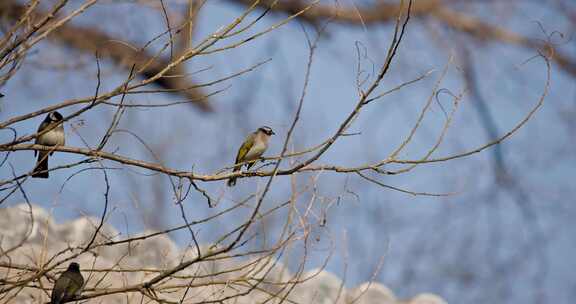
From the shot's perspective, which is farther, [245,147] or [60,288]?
[245,147]

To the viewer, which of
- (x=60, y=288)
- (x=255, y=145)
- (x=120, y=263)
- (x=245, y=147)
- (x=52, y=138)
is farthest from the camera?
(x=245, y=147)

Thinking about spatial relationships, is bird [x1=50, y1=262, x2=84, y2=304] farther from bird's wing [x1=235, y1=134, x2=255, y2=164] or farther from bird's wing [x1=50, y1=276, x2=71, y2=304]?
bird's wing [x1=235, y1=134, x2=255, y2=164]

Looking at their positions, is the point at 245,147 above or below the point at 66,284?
above

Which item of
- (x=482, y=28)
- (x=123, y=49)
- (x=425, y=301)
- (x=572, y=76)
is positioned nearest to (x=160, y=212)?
(x=123, y=49)

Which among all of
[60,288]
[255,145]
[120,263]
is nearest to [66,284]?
[60,288]

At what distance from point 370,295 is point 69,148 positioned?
2876mm

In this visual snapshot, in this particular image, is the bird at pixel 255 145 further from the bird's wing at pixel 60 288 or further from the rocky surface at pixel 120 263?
the bird's wing at pixel 60 288

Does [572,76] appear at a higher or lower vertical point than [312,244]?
higher

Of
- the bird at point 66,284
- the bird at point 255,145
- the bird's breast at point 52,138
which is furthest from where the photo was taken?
the bird at point 255,145

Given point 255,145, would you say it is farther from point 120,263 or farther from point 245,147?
point 120,263

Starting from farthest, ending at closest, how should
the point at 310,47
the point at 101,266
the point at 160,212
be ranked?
1. the point at 160,212
2. the point at 101,266
3. the point at 310,47

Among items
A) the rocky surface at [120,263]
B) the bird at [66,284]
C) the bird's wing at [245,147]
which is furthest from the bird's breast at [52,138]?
the bird's wing at [245,147]

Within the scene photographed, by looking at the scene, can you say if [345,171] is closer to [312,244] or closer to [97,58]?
[312,244]

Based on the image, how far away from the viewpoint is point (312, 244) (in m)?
3.46
